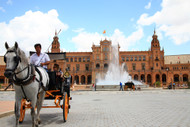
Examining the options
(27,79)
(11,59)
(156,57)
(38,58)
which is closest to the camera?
(11,59)

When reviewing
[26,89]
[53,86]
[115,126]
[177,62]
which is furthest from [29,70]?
[177,62]

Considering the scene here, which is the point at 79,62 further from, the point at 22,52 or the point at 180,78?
the point at 22,52

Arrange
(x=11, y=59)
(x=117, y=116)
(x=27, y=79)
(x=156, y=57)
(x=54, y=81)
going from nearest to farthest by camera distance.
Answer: (x=11, y=59)
(x=27, y=79)
(x=54, y=81)
(x=117, y=116)
(x=156, y=57)

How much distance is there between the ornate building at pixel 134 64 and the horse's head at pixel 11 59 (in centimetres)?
6636

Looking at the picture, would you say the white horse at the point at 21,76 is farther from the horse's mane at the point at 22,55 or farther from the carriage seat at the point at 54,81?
the carriage seat at the point at 54,81

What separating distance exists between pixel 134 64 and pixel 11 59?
75.1 meters

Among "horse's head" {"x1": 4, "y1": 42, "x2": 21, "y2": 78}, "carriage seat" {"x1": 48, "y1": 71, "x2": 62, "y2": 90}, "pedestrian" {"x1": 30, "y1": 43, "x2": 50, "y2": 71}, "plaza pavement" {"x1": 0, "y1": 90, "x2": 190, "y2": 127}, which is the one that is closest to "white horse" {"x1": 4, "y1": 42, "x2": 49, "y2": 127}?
"horse's head" {"x1": 4, "y1": 42, "x2": 21, "y2": 78}

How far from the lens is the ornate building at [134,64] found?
7225 cm

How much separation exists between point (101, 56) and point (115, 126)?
2665 inches

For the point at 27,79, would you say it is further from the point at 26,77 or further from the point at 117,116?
the point at 117,116

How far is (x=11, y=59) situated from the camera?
13.6 feet

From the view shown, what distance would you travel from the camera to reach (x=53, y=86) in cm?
651

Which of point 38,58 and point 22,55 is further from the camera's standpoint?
point 38,58

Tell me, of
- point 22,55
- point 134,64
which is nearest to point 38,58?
point 22,55
